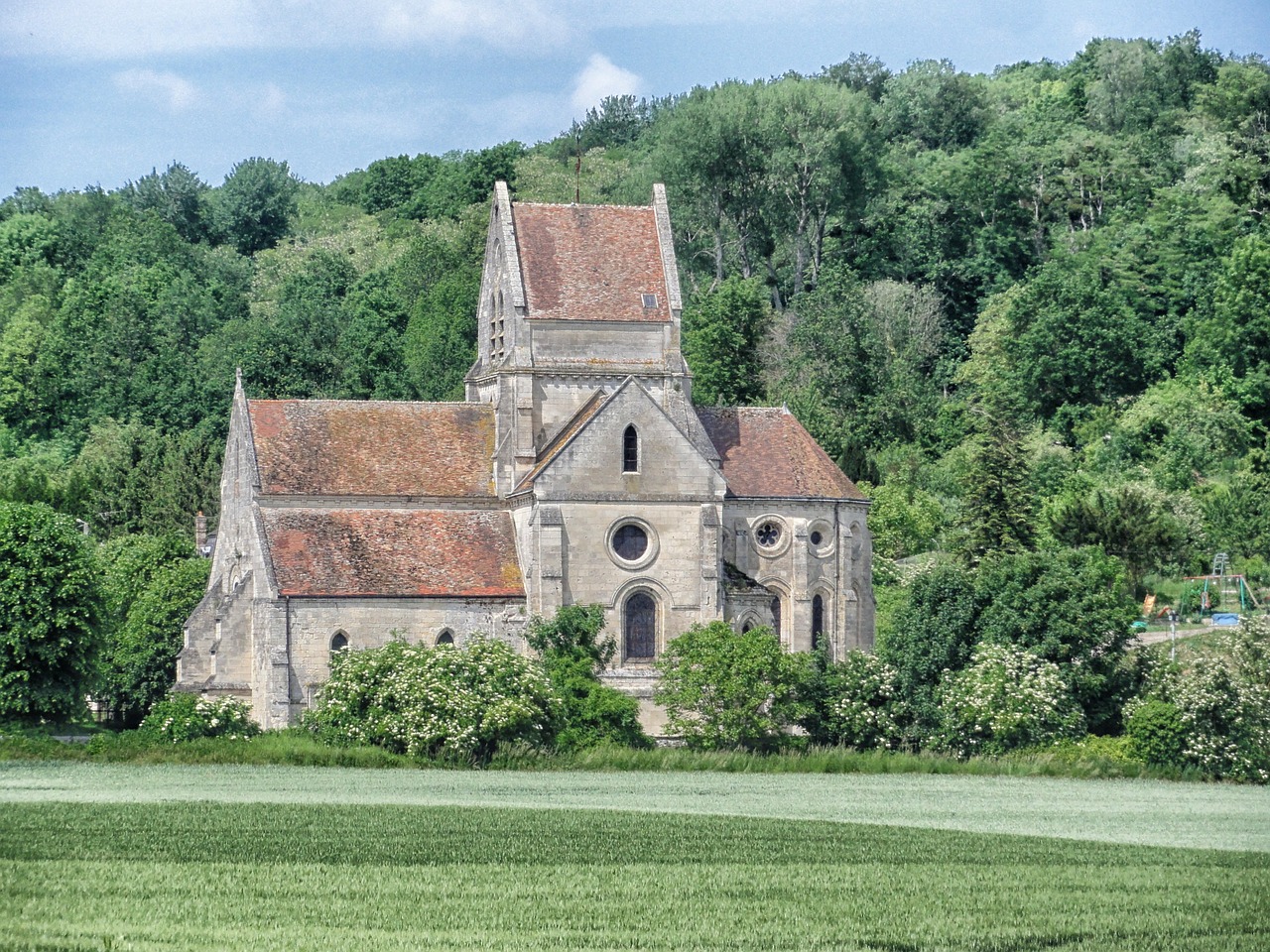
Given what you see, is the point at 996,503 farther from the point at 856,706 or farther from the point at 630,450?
the point at 630,450

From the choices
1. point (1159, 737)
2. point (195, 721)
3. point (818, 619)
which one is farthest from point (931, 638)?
point (195, 721)

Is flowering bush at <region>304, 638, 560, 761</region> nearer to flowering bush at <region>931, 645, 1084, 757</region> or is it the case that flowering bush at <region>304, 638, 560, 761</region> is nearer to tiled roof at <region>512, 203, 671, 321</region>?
flowering bush at <region>931, 645, 1084, 757</region>

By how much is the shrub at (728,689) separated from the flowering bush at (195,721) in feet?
40.2

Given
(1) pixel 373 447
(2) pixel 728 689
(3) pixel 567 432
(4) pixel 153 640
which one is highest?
(3) pixel 567 432

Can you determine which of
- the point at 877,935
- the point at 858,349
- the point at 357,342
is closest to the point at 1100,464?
the point at 858,349

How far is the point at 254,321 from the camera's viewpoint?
131 meters

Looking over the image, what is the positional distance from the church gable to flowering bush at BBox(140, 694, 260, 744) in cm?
1135

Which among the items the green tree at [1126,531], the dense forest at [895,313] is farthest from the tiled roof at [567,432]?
Answer: the green tree at [1126,531]

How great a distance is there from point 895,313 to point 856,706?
5431 cm

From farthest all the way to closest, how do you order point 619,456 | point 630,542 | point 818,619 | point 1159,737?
point 818,619, point 630,542, point 619,456, point 1159,737

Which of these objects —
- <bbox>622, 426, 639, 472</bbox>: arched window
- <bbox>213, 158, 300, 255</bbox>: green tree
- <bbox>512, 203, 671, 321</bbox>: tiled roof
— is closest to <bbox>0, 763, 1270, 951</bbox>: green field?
<bbox>622, 426, 639, 472</bbox>: arched window

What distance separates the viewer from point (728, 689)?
62.0 meters

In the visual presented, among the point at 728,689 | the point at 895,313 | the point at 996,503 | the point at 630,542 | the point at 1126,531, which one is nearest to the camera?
the point at 728,689

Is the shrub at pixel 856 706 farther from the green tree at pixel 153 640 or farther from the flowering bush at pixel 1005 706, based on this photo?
the green tree at pixel 153 640
